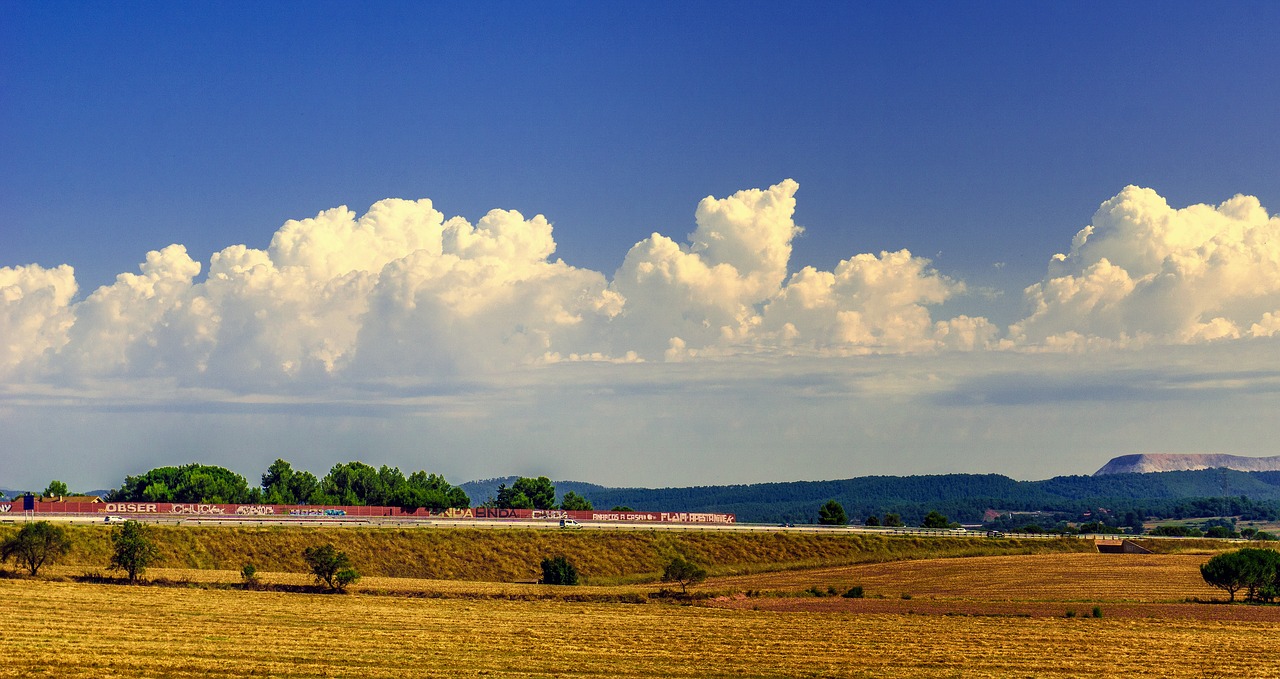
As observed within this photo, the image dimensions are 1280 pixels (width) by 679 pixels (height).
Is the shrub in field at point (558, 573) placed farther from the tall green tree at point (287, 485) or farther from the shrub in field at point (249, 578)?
the tall green tree at point (287, 485)

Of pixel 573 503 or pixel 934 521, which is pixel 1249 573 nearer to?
pixel 934 521

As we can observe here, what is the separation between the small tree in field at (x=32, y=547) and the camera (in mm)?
77125

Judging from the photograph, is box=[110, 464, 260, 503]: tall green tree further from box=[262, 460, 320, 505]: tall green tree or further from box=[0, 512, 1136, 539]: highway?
box=[0, 512, 1136, 539]: highway

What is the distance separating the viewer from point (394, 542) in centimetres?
10238

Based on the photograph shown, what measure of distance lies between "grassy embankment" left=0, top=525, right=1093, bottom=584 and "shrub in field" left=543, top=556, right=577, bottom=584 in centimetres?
612

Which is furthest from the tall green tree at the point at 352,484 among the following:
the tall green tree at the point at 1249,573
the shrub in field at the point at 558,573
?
the tall green tree at the point at 1249,573

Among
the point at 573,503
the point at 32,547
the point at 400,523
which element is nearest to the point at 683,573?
the point at 32,547

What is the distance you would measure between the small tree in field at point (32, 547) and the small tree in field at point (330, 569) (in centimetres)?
1825

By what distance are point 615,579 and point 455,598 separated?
86.9 ft

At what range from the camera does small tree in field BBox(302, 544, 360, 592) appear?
7500 cm

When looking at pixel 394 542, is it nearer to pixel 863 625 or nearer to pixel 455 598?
pixel 455 598

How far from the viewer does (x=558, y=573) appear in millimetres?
90000

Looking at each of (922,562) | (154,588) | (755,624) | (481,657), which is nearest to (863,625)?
(755,624)

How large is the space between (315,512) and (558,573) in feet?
195
